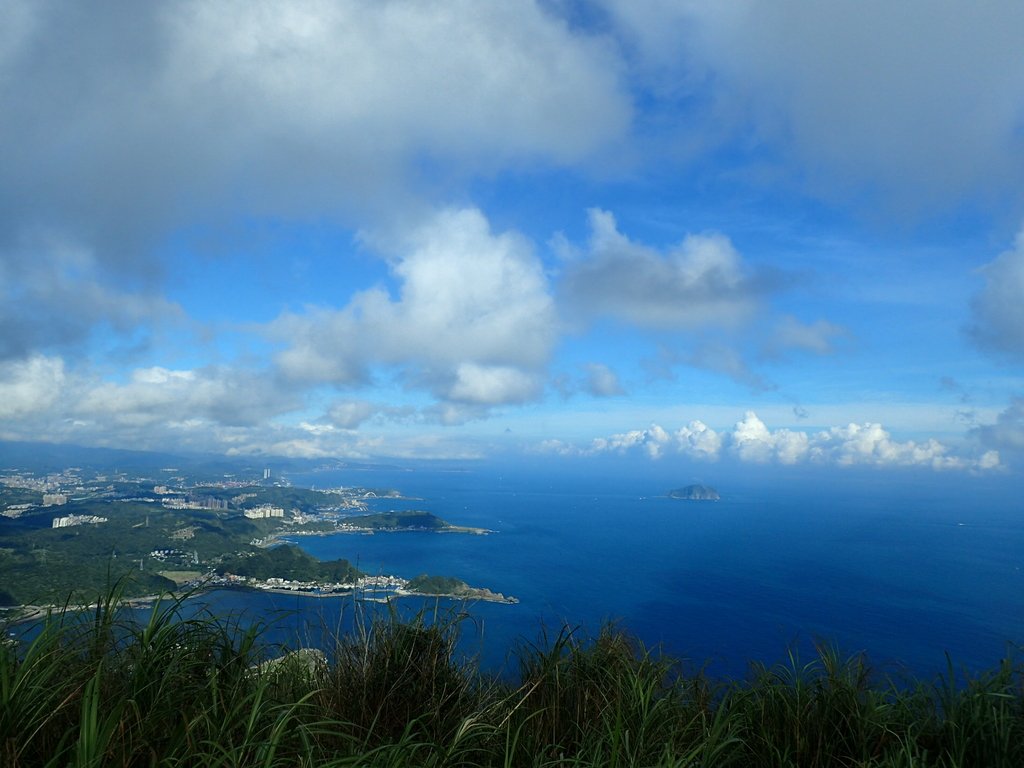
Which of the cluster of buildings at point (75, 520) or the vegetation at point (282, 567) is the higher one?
the cluster of buildings at point (75, 520)

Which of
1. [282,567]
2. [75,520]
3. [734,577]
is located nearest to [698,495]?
[734,577]

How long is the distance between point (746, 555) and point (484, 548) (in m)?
17.5

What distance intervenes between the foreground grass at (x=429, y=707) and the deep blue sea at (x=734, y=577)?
1.32 feet

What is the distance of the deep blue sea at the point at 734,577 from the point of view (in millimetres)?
14470

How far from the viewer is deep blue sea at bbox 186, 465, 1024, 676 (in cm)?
1447

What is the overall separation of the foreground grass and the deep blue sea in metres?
0.40

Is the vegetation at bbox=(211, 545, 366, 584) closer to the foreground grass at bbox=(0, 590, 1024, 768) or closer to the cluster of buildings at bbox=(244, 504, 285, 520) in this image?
the foreground grass at bbox=(0, 590, 1024, 768)

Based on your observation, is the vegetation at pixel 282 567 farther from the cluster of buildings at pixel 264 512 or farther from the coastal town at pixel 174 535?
the cluster of buildings at pixel 264 512

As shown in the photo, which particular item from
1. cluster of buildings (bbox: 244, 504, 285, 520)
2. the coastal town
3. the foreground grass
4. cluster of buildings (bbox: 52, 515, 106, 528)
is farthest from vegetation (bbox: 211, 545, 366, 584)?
cluster of buildings (bbox: 244, 504, 285, 520)

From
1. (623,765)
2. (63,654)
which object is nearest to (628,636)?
(623,765)

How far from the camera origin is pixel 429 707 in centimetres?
344

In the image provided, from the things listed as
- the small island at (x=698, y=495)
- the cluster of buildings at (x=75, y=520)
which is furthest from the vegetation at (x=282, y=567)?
the small island at (x=698, y=495)

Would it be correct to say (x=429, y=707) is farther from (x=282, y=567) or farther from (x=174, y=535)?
(x=174, y=535)

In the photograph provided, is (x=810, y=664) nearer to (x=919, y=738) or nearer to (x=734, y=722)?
(x=919, y=738)
